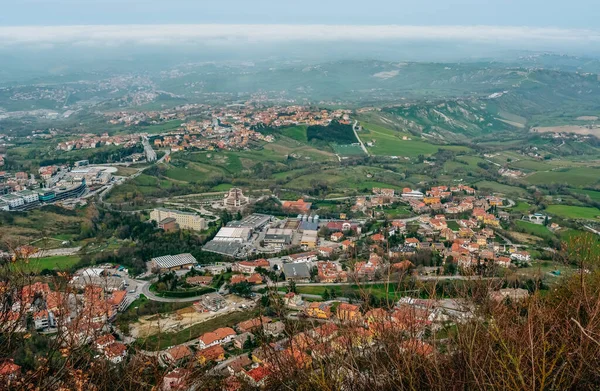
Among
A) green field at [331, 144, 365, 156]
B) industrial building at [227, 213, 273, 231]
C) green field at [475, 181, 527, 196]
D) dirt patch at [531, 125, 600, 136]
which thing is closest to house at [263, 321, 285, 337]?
industrial building at [227, 213, 273, 231]

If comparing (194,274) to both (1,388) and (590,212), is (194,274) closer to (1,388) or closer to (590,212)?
(1,388)

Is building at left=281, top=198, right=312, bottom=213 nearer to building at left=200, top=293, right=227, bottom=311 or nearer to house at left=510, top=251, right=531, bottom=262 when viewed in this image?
house at left=510, top=251, right=531, bottom=262

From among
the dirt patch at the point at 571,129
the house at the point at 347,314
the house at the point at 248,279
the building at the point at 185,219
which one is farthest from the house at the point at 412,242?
the dirt patch at the point at 571,129

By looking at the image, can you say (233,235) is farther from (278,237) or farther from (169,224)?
(169,224)

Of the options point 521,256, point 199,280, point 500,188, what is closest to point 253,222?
point 199,280

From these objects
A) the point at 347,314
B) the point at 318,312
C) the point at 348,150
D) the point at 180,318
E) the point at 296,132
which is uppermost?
the point at 347,314

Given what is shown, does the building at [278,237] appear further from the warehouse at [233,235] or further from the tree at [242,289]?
the tree at [242,289]
